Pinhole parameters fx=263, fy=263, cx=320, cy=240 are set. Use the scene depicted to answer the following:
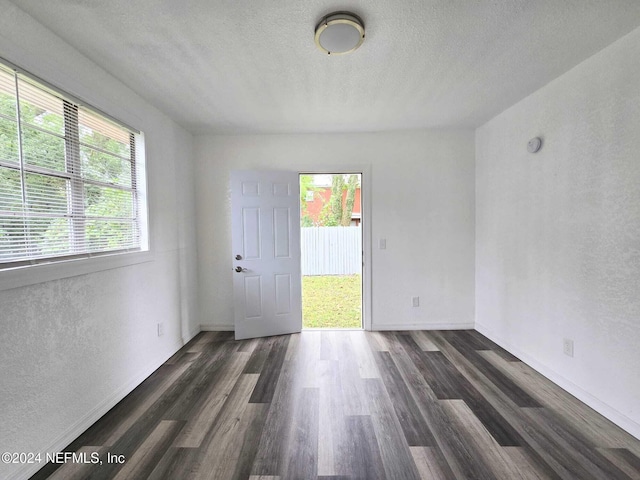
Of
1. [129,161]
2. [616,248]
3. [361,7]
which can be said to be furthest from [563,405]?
[129,161]

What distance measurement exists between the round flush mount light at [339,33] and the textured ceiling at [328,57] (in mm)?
45

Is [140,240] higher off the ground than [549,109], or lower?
lower

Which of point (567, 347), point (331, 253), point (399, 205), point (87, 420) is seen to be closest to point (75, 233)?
point (87, 420)

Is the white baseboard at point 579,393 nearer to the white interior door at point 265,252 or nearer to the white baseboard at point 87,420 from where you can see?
the white interior door at point 265,252

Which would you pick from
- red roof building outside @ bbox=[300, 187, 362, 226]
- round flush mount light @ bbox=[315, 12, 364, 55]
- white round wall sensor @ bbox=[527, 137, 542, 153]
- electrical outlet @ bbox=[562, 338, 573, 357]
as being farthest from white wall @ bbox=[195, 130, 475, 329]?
red roof building outside @ bbox=[300, 187, 362, 226]

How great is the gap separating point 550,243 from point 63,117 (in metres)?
3.58

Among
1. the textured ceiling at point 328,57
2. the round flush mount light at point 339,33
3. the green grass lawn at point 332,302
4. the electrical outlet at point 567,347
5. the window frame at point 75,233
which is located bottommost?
the green grass lawn at point 332,302

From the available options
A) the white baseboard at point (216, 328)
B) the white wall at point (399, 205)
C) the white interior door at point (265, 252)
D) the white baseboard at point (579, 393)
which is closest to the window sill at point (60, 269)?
the white interior door at point (265, 252)

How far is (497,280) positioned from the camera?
2811 mm

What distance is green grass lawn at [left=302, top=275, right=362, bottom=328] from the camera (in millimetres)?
3980

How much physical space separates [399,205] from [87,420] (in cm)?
326

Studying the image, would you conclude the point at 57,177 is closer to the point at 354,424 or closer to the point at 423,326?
the point at 354,424

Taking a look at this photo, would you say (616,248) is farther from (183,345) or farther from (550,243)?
(183,345)

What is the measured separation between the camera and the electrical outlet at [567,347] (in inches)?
77.5
